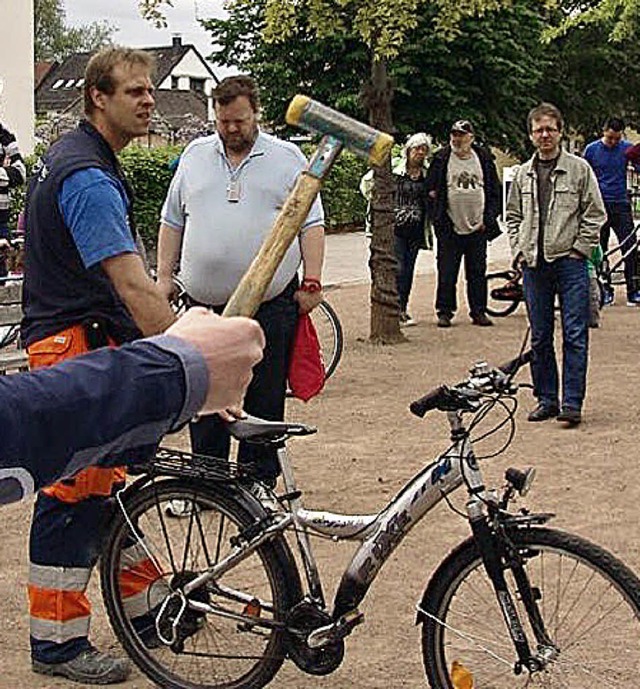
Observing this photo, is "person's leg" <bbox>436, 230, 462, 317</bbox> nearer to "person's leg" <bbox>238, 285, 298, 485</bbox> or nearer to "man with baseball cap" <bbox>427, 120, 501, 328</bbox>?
"man with baseball cap" <bbox>427, 120, 501, 328</bbox>

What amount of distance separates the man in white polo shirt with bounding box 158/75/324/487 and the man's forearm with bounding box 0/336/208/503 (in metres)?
4.18

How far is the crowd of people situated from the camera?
2.01 metres

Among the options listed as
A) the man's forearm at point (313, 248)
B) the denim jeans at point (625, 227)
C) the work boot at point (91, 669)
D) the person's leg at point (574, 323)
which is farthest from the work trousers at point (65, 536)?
the denim jeans at point (625, 227)

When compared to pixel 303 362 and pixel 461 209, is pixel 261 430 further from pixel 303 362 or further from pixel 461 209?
pixel 461 209

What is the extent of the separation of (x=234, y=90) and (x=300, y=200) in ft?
10.3

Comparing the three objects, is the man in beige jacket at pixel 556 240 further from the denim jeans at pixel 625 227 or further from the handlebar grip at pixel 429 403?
the denim jeans at pixel 625 227

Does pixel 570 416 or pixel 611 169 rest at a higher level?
pixel 611 169

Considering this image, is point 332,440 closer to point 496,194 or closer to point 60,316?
point 60,316

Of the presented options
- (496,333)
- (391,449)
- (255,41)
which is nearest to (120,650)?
(391,449)

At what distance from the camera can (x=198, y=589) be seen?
481 cm

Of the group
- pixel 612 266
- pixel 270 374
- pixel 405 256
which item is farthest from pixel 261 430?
pixel 612 266

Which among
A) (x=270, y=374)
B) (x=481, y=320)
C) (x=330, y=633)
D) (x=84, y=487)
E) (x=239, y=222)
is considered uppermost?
(x=239, y=222)

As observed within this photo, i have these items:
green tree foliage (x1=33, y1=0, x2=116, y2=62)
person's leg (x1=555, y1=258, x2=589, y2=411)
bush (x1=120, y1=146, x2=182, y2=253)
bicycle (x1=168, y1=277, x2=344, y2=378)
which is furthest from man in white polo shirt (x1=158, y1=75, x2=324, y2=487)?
green tree foliage (x1=33, y1=0, x2=116, y2=62)

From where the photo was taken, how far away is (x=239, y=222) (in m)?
6.34
